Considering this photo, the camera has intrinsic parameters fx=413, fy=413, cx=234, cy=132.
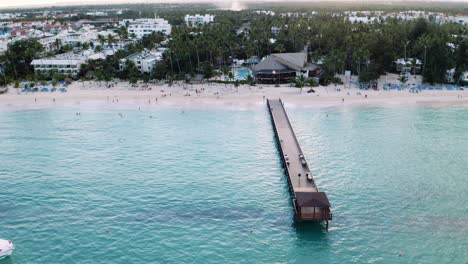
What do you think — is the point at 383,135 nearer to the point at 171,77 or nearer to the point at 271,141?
the point at 271,141

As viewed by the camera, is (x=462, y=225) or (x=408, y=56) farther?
(x=408, y=56)

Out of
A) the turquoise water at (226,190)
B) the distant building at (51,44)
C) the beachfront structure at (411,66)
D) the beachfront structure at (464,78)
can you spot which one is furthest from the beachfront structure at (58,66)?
the beachfront structure at (464,78)

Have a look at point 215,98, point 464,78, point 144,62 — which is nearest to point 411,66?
point 464,78

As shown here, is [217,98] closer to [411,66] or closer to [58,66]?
[58,66]

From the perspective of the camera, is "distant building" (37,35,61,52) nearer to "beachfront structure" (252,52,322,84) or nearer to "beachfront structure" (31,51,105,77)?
"beachfront structure" (31,51,105,77)

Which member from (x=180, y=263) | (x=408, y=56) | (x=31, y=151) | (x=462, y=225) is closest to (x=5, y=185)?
(x=31, y=151)

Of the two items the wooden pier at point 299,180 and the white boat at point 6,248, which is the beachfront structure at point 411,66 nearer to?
the wooden pier at point 299,180

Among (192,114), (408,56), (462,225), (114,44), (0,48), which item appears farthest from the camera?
(114,44)
